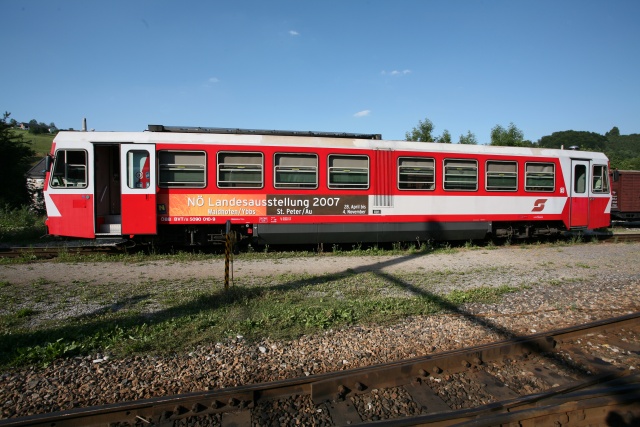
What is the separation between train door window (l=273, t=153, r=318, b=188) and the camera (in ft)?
36.8

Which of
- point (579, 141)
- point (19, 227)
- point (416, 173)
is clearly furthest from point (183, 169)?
point (579, 141)

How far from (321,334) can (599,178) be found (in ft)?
45.2

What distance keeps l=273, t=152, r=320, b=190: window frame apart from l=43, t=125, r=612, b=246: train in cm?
3

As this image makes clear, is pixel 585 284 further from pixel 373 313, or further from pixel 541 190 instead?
pixel 541 190

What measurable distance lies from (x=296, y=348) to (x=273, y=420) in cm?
139

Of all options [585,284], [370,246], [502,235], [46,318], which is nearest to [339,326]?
[46,318]

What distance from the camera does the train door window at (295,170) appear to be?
11.2 m

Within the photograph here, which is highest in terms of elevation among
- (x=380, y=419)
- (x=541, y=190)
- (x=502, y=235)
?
(x=541, y=190)

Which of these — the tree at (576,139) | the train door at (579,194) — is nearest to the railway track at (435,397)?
the train door at (579,194)

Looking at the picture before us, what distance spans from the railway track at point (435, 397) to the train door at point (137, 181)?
7.88 metres

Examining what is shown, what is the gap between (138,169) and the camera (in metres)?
10.5

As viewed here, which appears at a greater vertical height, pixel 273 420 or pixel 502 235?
pixel 502 235

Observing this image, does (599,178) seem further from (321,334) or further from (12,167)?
(12,167)

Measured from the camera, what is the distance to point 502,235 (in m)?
13.5
